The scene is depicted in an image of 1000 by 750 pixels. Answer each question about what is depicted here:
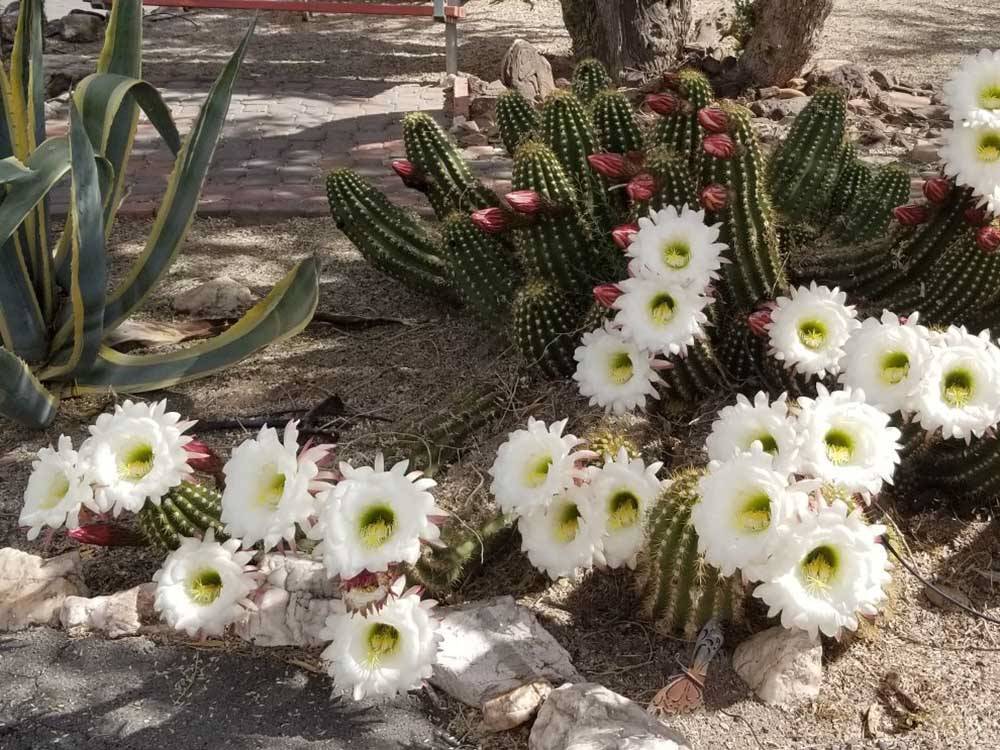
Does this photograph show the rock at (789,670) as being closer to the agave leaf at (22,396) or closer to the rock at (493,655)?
the rock at (493,655)

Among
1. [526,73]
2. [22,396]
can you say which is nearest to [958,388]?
[22,396]

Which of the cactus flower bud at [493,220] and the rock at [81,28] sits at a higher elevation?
the cactus flower bud at [493,220]

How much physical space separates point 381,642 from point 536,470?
1.59 feet

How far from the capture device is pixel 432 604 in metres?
2.05

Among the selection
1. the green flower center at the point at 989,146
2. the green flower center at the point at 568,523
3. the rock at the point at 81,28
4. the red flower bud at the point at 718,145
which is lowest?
the rock at the point at 81,28

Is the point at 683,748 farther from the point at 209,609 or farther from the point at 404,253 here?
the point at 404,253

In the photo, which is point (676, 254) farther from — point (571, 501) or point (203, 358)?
point (203, 358)

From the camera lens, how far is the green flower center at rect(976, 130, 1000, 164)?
8.05ft

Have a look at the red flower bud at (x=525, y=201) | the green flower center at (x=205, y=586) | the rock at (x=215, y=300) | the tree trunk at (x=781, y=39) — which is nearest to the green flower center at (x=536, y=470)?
the green flower center at (x=205, y=586)

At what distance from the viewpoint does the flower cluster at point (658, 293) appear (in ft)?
8.08

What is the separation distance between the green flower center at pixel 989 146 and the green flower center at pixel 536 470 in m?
1.28

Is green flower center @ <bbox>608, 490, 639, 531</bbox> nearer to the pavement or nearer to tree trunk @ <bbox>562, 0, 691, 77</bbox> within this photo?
the pavement

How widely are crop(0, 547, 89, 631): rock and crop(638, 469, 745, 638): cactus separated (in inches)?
53.1

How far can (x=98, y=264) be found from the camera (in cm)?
300
